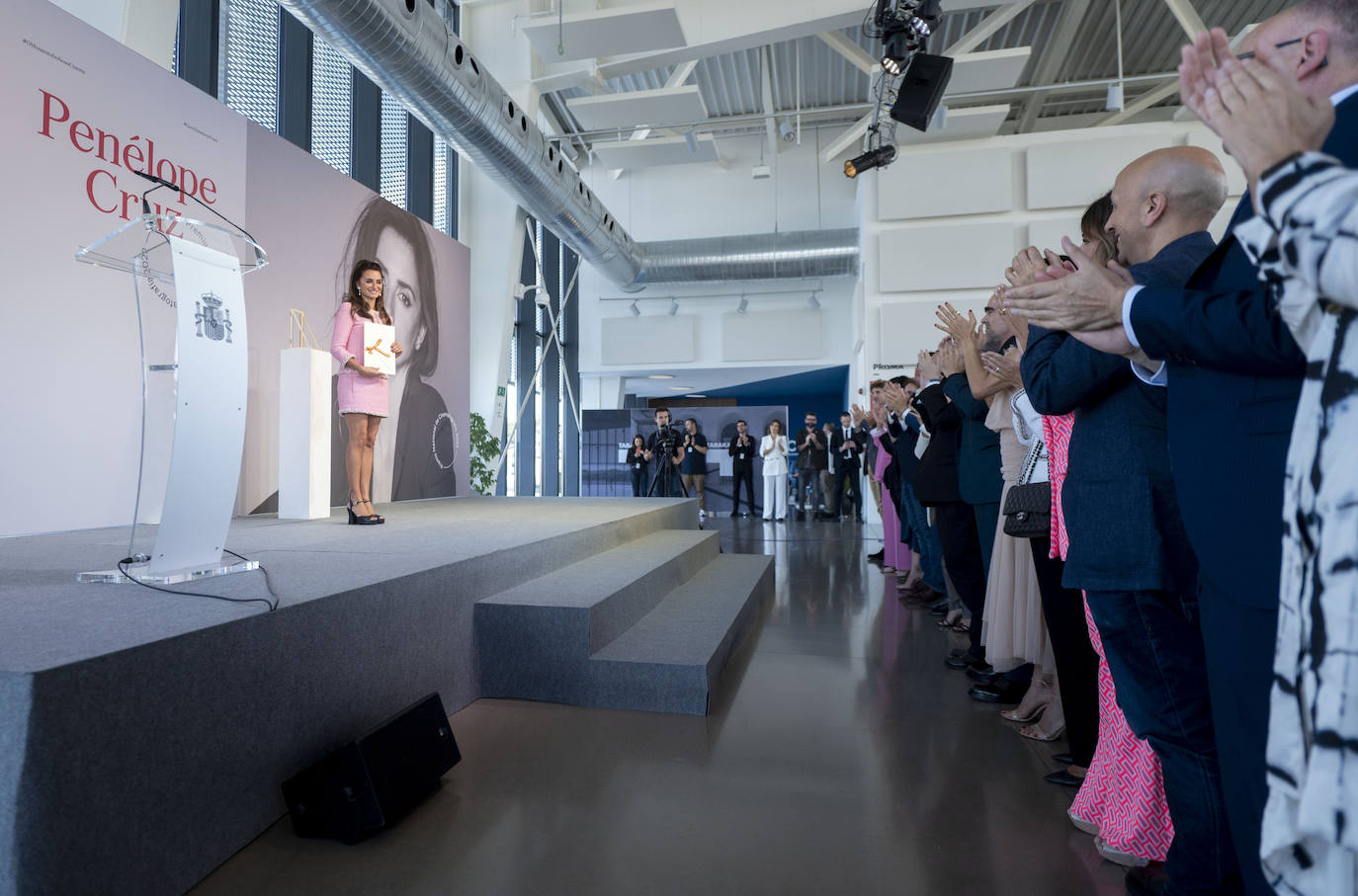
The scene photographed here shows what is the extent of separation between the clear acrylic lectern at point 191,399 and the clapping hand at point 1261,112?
2.12 meters

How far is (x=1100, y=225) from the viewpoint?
5.12 ft

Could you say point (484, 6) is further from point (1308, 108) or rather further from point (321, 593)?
point (1308, 108)

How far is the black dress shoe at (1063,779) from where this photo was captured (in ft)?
5.85

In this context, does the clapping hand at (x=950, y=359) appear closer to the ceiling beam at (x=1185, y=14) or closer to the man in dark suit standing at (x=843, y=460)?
the ceiling beam at (x=1185, y=14)

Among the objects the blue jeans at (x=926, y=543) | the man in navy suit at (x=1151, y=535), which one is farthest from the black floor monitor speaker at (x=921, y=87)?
the man in navy suit at (x=1151, y=535)

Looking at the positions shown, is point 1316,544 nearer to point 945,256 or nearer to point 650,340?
point 945,256

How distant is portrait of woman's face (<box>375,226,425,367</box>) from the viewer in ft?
19.3

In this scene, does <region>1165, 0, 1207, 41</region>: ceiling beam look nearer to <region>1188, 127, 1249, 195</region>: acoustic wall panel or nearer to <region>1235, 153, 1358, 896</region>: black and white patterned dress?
<region>1188, 127, 1249, 195</region>: acoustic wall panel

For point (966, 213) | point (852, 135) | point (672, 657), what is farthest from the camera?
point (852, 135)

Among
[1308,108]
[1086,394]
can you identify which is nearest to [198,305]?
[1086,394]

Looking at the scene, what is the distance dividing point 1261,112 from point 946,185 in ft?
26.2

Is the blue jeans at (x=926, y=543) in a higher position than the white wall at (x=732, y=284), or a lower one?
lower

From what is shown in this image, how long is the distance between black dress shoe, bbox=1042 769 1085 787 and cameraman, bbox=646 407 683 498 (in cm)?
772

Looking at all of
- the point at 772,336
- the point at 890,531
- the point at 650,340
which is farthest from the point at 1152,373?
the point at 650,340
